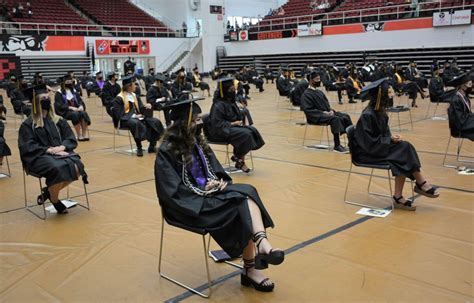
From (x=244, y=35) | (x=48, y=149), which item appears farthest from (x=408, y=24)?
(x=48, y=149)

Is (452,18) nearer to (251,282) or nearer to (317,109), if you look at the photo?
(317,109)

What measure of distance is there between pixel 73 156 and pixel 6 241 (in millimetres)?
1187

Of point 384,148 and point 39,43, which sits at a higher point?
point 39,43

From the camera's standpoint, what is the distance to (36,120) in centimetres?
552

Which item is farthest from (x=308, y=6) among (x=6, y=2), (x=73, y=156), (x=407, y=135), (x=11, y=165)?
(x=73, y=156)

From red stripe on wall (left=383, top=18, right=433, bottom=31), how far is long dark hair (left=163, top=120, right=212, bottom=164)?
23681 millimetres

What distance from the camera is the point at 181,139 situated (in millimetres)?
3795

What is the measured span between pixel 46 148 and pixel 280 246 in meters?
2.84

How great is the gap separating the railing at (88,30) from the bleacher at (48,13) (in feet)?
2.60

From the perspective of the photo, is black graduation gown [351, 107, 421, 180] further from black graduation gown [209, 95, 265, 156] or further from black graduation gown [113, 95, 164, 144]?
black graduation gown [113, 95, 164, 144]

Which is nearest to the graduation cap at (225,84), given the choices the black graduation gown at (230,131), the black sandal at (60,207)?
the black graduation gown at (230,131)

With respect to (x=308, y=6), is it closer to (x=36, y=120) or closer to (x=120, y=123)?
(x=120, y=123)

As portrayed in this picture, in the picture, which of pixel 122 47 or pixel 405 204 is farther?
pixel 122 47

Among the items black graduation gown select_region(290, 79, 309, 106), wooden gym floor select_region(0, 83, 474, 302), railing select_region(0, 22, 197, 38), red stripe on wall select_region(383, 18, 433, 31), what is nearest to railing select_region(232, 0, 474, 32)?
red stripe on wall select_region(383, 18, 433, 31)
